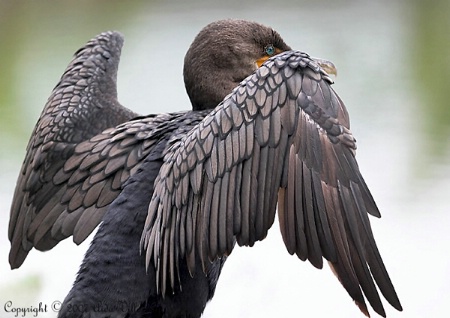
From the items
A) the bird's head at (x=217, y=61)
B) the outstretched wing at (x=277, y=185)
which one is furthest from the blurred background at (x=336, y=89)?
the outstretched wing at (x=277, y=185)

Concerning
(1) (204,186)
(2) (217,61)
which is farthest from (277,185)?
(2) (217,61)

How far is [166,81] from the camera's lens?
1175 cm

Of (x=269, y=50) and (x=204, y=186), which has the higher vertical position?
(x=269, y=50)

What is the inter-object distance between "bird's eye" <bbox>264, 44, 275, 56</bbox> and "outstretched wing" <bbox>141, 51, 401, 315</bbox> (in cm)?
94

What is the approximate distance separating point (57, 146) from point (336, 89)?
17.1 ft

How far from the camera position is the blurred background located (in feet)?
26.2

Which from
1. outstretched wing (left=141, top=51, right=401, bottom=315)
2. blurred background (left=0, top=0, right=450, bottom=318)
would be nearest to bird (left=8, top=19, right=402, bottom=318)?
outstretched wing (left=141, top=51, right=401, bottom=315)

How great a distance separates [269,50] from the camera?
22.2 feet

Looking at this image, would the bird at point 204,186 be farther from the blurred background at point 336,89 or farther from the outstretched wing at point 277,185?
the blurred background at point 336,89

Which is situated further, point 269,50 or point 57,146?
point 269,50

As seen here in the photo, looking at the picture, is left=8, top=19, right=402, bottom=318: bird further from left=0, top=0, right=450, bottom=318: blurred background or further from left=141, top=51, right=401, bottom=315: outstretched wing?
left=0, top=0, right=450, bottom=318: blurred background

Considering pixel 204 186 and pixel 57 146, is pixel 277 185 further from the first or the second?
pixel 57 146

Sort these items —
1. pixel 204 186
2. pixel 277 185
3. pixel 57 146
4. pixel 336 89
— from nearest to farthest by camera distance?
1. pixel 277 185
2. pixel 204 186
3. pixel 57 146
4. pixel 336 89

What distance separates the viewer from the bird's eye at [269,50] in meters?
6.75
